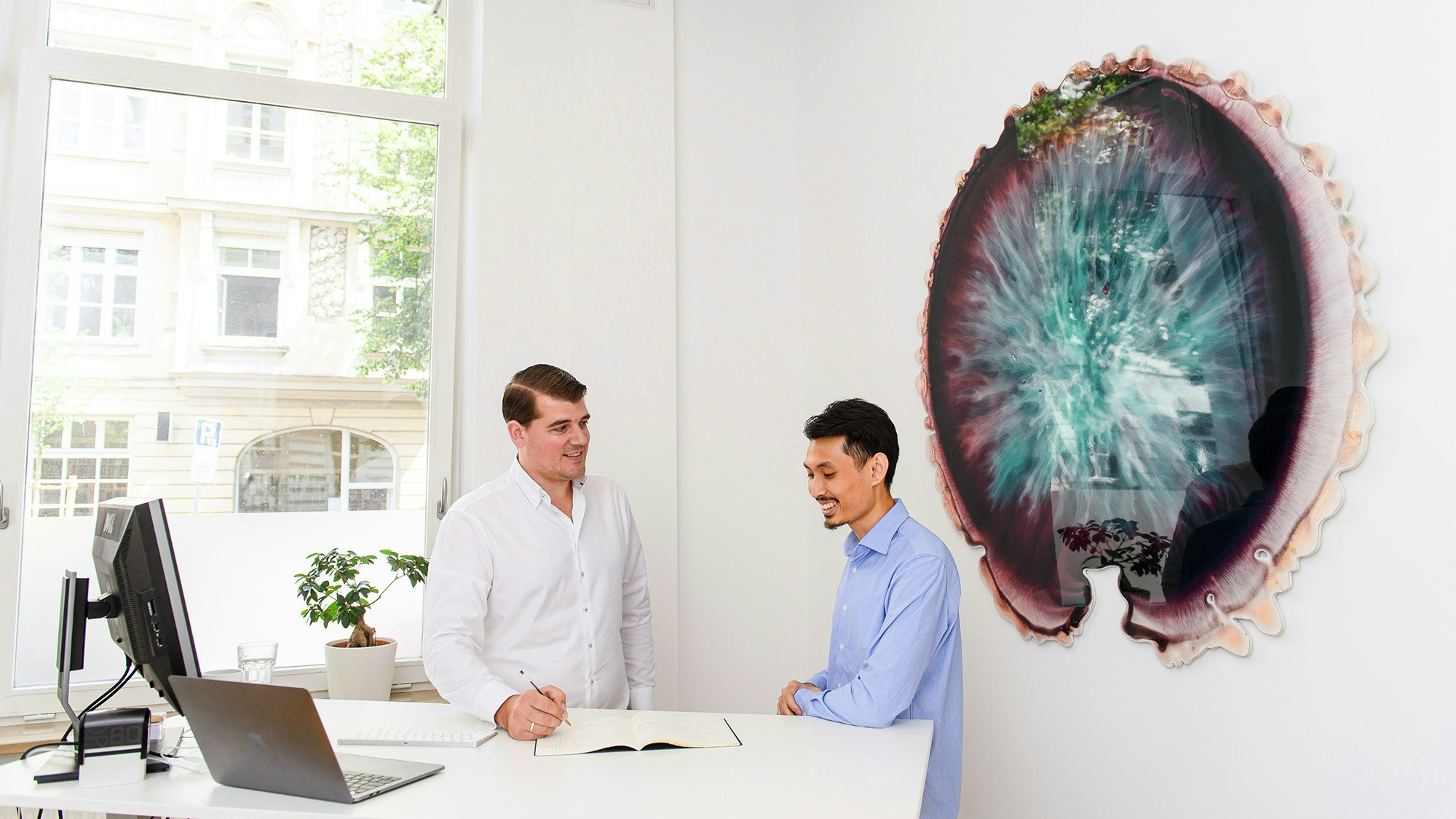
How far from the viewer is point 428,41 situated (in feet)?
11.7

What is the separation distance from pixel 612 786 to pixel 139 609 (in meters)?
1.00

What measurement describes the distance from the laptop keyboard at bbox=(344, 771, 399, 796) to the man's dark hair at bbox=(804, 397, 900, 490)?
111cm

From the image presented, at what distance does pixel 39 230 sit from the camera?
3029 mm

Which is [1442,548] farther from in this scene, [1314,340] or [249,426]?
[249,426]

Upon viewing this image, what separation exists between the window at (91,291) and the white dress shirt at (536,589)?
1.59 m

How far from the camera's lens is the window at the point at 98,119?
10.1ft

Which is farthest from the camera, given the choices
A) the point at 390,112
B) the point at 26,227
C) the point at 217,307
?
the point at 390,112

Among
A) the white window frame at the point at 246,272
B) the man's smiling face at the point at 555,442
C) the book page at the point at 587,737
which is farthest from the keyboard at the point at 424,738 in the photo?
the white window frame at the point at 246,272

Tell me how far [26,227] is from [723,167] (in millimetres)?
2386

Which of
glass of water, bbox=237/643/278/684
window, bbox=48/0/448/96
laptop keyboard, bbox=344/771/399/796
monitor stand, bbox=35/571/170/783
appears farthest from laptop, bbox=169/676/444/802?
window, bbox=48/0/448/96

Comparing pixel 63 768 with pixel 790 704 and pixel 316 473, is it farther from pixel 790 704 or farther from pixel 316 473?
pixel 316 473

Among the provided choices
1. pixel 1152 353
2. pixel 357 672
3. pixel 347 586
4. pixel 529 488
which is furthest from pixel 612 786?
pixel 347 586

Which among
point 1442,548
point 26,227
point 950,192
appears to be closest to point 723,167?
point 950,192

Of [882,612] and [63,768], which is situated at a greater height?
[882,612]
